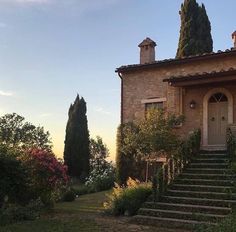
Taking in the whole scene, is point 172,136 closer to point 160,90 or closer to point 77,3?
point 160,90

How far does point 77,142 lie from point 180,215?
70.7 ft

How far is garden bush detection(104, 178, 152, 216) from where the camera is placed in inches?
537

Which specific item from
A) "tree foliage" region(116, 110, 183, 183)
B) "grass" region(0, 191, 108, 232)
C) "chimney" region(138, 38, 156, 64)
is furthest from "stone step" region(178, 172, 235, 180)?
"chimney" region(138, 38, 156, 64)

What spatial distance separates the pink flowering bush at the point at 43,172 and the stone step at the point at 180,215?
12.9ft

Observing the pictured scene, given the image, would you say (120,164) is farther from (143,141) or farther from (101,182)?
(101,182)

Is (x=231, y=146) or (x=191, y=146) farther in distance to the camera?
(x=191, y=146)

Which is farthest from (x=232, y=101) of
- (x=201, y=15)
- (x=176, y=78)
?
(x=201, y=15)

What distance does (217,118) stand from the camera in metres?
18.3

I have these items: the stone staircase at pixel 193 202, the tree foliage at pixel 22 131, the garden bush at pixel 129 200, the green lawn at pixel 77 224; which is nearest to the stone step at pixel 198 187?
the stone staircase at pixel 193 202

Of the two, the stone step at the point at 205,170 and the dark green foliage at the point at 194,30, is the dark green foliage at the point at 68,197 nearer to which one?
the stone step at the point at 205,170

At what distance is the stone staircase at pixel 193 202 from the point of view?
1180 cm

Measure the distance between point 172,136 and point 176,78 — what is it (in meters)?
2.58

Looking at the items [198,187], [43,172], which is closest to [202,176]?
[198,187]

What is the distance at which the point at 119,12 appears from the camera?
15.3 m
